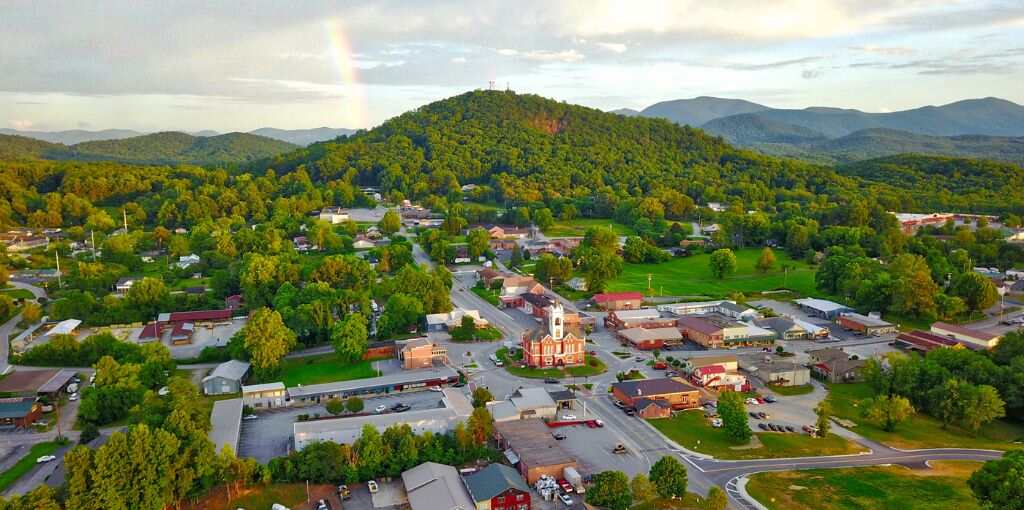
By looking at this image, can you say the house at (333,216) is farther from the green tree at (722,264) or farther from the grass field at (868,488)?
the grass field at (868,488)

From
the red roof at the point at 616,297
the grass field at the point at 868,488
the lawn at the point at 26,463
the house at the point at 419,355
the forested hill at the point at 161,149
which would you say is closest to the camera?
the grass field at the point at 868,488

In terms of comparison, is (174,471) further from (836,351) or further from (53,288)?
(53,288)

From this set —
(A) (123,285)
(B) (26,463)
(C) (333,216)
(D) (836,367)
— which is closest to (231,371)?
(B) (26,463)

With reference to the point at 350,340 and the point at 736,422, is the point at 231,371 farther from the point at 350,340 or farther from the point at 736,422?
the point at 736,422

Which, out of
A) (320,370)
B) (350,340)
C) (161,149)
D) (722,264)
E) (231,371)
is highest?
(161,149)

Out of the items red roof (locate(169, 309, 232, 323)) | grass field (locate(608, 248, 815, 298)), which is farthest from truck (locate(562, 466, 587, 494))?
grass field (locate(608, 248, 815, 298))

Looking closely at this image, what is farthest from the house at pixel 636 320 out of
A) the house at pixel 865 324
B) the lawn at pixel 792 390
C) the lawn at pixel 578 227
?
the lawn at pixel 578 227
